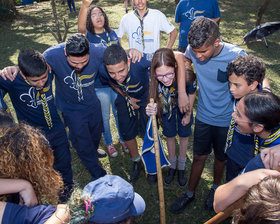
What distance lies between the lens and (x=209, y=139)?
3090 millimetres

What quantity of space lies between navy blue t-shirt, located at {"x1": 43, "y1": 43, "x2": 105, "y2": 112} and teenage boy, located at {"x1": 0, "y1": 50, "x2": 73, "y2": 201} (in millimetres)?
152

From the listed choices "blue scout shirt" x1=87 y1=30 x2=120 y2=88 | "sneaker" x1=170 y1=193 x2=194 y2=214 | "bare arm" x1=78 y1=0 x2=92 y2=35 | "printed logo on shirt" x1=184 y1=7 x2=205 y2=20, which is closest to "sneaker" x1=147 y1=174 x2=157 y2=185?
"sneaker" x1=170 y1=193 x2=194 y2=214

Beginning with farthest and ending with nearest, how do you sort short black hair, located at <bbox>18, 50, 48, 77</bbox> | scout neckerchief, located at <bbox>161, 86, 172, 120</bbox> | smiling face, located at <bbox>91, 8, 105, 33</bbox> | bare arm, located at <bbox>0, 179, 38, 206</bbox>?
A: smiling face, located at <bbox>91, 8, 105, 33</bbox> < scout neckerchief, located at <bbox>161, 86, 172, 120</bbox> < short black hair, located at <bbox>18, 50, 48, 77</bbox> < bare arm, located at <bbox>0, 179, 38, 206</bbox>

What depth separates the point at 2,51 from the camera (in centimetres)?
920

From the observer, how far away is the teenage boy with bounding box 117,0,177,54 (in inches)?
167

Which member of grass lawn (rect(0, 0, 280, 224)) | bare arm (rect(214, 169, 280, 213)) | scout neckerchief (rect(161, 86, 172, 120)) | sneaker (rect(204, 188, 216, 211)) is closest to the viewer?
bare arm (rect(214, 169, 280, 213))

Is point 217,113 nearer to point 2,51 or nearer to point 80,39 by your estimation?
point 80,39

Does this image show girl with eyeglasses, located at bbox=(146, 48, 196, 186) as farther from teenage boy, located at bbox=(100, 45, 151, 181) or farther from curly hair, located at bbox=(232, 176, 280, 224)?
curly hair, located at bbox=(232, 176, 280, 224)

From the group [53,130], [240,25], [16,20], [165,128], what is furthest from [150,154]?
[16,20]

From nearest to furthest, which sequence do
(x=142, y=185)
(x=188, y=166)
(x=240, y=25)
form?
(x=142, y=185), (x=188, y=166), (x=240, y=25)

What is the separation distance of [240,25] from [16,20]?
37.3 ft

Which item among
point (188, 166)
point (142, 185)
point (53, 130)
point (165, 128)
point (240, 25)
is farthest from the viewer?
point (240, 25)

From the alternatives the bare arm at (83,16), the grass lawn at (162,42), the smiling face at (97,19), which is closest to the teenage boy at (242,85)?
the grass lawn at (162,42)

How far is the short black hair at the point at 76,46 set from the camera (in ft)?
9.40
